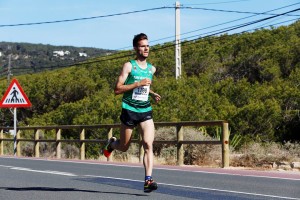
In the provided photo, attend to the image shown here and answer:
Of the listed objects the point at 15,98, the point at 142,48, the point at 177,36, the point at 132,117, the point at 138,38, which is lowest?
the point at 132,117

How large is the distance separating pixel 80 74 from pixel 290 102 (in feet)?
95.8

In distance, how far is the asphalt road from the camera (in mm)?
8133

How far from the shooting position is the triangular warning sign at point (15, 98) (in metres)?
23.5

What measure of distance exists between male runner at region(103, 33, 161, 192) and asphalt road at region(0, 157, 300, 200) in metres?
0.59

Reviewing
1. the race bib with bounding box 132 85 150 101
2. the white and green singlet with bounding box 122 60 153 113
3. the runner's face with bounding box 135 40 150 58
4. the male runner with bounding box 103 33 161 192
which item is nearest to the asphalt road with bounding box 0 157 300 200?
the male runner with bounding box 103 33 161 192

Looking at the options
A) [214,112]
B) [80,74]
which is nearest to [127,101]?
[214,112]

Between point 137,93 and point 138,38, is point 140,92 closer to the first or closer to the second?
point 137,93

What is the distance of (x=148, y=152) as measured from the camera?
8070 mm

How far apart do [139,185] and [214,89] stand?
2570cm

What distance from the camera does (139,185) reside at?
9.55m

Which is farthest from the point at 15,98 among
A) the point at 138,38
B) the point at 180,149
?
the point at 138,38

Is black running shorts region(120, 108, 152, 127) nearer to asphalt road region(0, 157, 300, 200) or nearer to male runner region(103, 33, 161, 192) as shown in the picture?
male runner region(103, 33, 161, 192)

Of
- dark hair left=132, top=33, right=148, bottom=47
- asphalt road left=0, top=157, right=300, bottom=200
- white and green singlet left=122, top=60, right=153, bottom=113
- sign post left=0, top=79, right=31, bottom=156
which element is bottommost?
asphalt road left=0, top=157, right=300, bottom=200

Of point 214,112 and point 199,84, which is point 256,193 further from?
point 199,84
